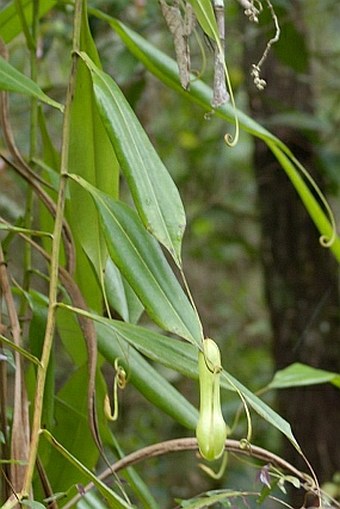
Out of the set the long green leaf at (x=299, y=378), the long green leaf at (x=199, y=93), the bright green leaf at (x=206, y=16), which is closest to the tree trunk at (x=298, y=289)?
the long green leaf at (x=299, y=378)

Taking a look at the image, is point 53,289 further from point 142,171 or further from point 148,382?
point 148,382

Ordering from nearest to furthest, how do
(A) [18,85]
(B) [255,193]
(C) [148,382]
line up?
(A) [18,85] → (C) [148,382] → (B) [255,193]

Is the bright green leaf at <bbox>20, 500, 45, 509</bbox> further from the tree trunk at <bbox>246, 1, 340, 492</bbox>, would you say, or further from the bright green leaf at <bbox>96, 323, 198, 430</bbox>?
the tree trunk at <bbox>246, 1, 340, 492</bbox>

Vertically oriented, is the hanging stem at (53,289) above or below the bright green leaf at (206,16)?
below

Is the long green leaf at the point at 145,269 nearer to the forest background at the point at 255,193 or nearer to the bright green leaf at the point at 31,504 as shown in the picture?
the bright green leaf at the point at 31,504

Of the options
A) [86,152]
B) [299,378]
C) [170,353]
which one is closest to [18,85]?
[86,152]

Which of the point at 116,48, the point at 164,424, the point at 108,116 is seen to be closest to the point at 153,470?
the point at 164,424

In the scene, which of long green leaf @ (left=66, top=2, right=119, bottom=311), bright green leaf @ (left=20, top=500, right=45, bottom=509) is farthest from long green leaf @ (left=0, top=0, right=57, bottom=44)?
bright green leaf @ (left=20, top=500, right=45, bottom=509)
